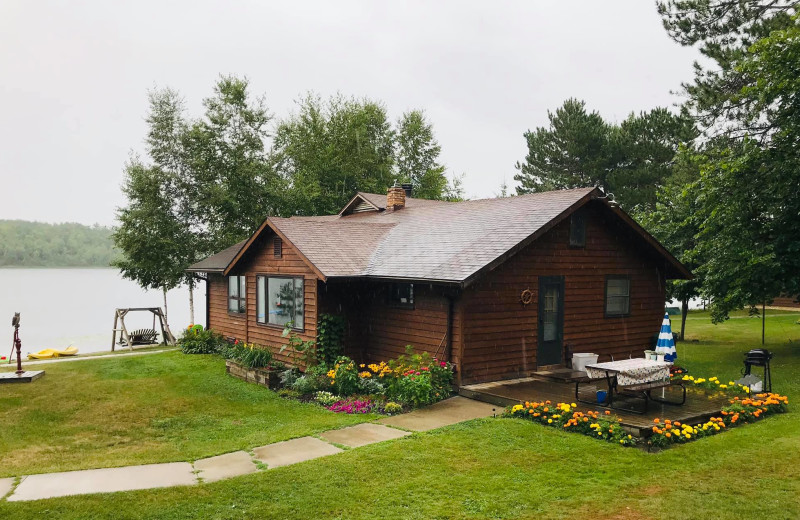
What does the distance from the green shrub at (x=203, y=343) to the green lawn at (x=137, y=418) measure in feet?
10.7

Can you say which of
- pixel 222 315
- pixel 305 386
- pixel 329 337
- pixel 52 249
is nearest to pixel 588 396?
pixel 305 386

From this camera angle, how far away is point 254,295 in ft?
56.3

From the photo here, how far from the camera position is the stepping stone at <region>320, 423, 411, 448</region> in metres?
9.27

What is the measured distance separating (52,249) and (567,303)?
88958 mm

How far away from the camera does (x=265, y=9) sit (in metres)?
30.5

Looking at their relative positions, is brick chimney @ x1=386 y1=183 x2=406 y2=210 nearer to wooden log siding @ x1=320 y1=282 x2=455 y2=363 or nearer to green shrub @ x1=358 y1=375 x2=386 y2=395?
wooden log siding @ x1=320 y1=282 x2=455 y2=363

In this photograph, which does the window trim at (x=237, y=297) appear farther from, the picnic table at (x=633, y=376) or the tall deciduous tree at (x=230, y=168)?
the picnic table at (x=633, y=376)

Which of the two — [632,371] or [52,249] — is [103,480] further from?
[52,249]

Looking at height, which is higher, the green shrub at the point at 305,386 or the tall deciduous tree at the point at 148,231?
the tall deciduous tree at the point at 148,231

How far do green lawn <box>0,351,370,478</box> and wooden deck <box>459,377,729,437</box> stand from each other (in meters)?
2.71

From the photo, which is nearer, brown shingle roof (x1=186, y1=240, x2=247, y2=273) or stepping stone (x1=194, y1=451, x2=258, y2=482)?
stepping stone (x1=194, y1=451, x2=258, y2=482)

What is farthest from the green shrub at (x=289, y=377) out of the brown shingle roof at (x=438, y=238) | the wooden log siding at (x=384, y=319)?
the brown shingle roof at (x=438, y=238)

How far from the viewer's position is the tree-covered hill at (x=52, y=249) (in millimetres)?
84188

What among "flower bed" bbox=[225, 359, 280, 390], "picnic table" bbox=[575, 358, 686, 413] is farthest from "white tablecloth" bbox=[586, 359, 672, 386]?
"flower bed" bbox=[225, 359, 280, 390]
